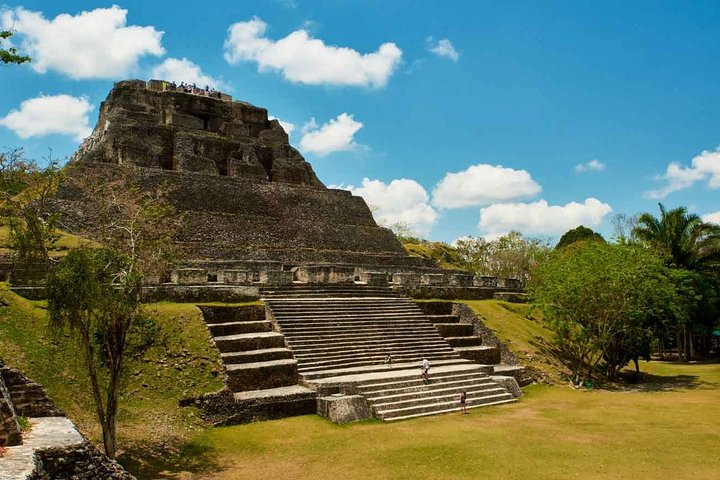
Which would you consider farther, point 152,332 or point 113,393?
point 152,332

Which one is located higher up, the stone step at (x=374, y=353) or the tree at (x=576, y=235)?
the tree at (x=576, y=235)

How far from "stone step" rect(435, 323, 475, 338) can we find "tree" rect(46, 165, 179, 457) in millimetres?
9438

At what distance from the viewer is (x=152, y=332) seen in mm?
8953

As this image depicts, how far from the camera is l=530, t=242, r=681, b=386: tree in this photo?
16031 millimetres

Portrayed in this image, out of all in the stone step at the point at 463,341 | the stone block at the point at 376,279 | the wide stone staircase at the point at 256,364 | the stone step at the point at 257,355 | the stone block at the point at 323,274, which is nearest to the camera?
the wide stone staircase at the point at 256,364

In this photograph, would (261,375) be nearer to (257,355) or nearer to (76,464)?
(257,355)

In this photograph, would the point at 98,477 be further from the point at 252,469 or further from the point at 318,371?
the point at 318,371

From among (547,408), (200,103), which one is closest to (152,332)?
(547,408)

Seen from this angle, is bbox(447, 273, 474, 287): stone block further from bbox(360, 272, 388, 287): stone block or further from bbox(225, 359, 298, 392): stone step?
bbox(225, 359, 298, 392): stone step

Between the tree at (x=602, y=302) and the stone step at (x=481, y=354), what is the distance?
2115 millimetres

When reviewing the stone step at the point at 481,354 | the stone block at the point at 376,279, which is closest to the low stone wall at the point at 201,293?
the stone block at the point at 376,279

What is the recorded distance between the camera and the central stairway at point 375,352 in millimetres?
11875

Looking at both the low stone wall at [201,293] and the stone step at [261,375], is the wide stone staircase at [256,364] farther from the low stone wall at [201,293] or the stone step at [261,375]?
the low stone wall at [201,293]

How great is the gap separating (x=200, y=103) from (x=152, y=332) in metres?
24.9
